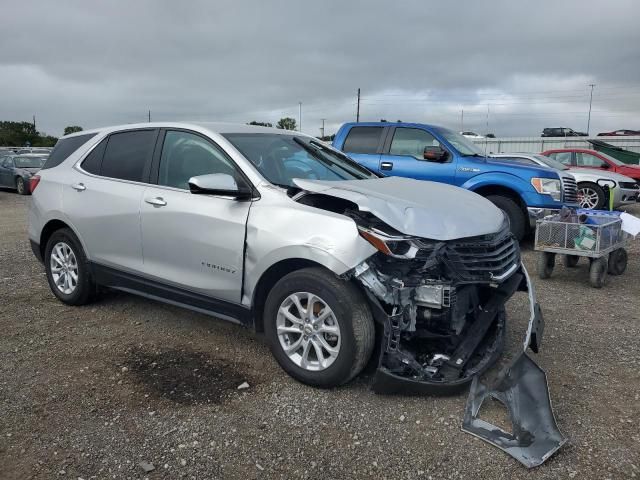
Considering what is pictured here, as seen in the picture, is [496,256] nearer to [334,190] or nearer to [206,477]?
[334,190]

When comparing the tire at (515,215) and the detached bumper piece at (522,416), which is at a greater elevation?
the tire at (515,215)

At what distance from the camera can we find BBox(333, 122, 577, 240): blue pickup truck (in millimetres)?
7914

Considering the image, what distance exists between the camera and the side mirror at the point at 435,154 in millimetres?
8134

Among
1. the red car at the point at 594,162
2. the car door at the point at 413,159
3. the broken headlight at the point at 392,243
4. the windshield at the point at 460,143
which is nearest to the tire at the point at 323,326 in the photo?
the broken headlight at the point at 392,243

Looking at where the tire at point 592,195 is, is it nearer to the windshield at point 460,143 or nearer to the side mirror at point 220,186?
the windshield at point 460,143

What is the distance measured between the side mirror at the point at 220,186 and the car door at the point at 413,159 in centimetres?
517

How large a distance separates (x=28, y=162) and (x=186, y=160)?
17059mm

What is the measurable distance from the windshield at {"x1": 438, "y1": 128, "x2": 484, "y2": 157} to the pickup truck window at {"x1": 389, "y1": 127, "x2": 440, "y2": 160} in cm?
29

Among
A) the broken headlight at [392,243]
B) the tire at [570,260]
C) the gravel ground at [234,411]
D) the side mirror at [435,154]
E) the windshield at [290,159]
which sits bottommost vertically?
the gravel ground at [234,411]

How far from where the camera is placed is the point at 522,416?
3068 millimetres

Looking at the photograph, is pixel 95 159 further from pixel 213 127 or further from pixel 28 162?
pixel 28 162

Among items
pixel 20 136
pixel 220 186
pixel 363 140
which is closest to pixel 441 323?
pixel 220 186

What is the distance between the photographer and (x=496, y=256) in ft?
11.5

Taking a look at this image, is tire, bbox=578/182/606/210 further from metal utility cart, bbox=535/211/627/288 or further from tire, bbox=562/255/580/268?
metal utility cart, bbox=535/211/627/288
